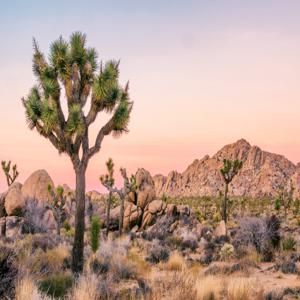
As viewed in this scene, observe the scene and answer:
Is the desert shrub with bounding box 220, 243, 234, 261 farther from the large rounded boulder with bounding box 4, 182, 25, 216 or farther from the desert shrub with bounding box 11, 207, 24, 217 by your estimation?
the large rounded boulder with bounding box 4, 182, 25, 216

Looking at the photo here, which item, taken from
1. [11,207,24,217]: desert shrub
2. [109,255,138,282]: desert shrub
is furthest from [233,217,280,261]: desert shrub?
[11,207,24,217]: desert shrub

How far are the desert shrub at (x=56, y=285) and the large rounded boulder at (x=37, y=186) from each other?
30.4 metres

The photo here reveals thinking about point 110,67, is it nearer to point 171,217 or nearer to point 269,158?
point 171,217

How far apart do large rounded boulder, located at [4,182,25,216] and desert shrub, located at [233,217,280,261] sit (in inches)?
793

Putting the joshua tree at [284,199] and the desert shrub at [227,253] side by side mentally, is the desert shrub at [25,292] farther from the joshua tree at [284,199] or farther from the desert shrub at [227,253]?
the joshua tree at [284,199]

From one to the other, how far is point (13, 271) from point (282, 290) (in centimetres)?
587

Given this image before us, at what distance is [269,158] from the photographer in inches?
7687

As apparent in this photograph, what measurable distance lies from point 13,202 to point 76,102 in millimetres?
21952

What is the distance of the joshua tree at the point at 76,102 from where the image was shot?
12438 mm

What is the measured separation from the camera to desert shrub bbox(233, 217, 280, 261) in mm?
15867

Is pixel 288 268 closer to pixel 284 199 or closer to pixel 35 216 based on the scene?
pixel 35 216

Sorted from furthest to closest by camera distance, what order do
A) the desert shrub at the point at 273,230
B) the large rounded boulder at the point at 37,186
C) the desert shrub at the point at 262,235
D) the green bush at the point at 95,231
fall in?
the large rounded boulder at the point at 37,186 → the desert shrub at the point at 273,230 → the desert shrub at the point at 262,235 → the green bush at the point at 95,231

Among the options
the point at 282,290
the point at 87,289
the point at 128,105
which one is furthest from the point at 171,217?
the point at 87,289

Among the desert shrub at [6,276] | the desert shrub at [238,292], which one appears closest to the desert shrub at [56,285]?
the desert shrub at [6,276]
